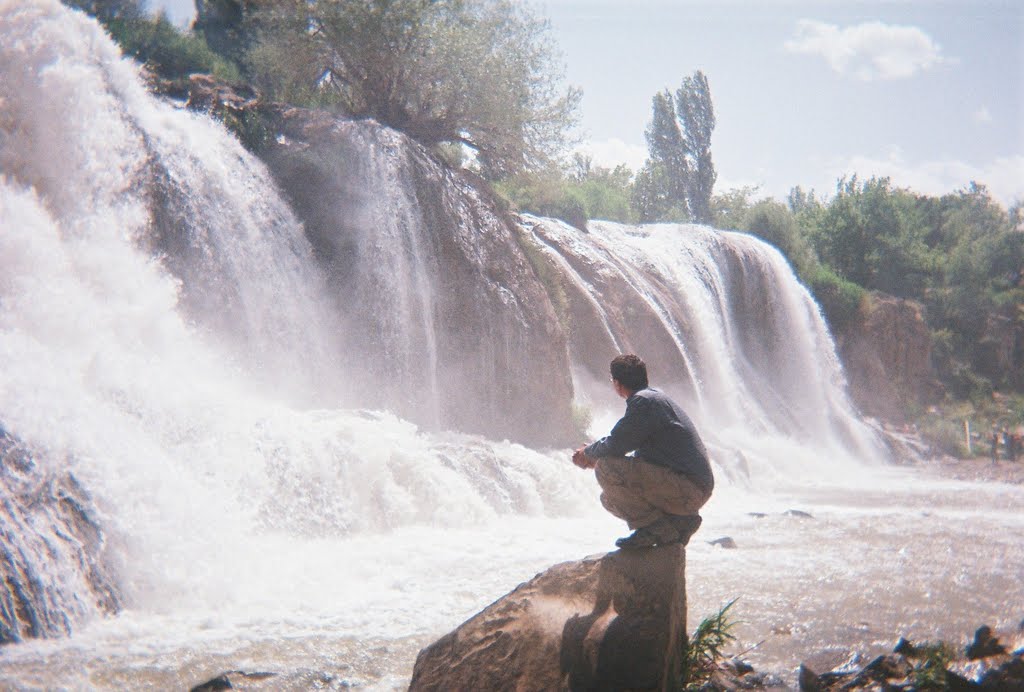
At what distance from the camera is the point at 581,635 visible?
418 centimetres

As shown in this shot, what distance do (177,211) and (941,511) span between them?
1212 cm

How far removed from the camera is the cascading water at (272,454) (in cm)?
605

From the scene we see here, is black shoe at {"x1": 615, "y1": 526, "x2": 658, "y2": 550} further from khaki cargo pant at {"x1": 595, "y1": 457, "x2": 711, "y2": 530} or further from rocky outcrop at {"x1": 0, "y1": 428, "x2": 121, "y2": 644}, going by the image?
rocky outcrop at {"x1": 0, "y1": 428, "x2": 121, "y2": 644}

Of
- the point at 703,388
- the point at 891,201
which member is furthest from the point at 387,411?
the point at 891,201

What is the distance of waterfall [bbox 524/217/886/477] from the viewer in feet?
63.4

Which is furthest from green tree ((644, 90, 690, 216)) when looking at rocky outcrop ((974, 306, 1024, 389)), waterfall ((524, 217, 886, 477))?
waterfall ((524, 217, 886, 477))

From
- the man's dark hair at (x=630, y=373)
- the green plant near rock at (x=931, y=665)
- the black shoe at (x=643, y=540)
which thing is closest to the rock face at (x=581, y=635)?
the black shoe at (x=643, y=540)

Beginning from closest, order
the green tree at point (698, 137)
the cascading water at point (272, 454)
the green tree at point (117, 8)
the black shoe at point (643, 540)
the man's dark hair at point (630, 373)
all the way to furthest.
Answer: the black shoe at point (643, 540) → the man's dark hair at point (630, 373) → the cascading water at point (272, 454) → the green tree at point (117, 8) → the green tree at point (698, 137)

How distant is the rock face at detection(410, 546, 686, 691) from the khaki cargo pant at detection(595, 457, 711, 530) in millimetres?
204

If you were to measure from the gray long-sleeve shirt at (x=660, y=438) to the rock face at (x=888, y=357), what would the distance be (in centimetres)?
2743

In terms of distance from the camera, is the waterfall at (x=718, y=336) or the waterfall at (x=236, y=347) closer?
the waterfall at (x=236, y=347)

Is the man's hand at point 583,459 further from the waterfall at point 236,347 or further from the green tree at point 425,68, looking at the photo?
the green tree at point 425,68

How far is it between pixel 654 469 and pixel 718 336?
20.2m

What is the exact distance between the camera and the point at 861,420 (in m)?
27.6
